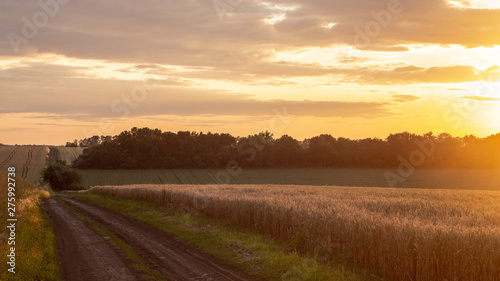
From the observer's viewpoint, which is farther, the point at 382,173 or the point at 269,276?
the point at 382,173

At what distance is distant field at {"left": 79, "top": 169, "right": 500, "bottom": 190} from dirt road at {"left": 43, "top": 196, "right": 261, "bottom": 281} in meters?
69.9

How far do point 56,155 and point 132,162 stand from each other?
4480 centimetres

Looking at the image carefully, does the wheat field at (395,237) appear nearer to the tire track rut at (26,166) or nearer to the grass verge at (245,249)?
the grass verge at (245,249)

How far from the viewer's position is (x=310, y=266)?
14547 mm

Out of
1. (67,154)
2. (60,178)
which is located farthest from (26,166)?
(60,178)

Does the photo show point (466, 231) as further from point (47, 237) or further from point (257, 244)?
point (47, 237)

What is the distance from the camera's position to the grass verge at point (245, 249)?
13953 mm

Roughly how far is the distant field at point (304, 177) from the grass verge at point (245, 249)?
65.4 m

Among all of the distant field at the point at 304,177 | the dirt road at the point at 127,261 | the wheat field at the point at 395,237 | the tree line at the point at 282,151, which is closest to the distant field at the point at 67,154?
the tree line at the point at 282,151

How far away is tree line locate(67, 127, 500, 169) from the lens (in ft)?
382

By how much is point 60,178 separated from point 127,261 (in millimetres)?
91902

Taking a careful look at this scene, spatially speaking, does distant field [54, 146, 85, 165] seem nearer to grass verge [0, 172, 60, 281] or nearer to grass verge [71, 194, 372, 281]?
grass verge [71, 194, 372, 281]

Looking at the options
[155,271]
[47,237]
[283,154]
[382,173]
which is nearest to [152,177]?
[283,154]

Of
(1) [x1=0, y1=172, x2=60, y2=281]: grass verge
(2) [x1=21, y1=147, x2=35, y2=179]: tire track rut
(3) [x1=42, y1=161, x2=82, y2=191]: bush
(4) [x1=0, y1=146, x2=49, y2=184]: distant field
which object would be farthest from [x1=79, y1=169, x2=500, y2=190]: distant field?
(1) [x1=0, y1=172, x2=60, y2=281]: grass verge
